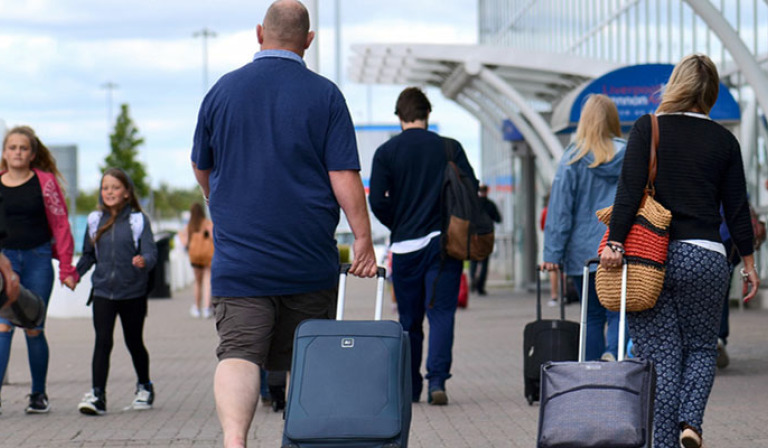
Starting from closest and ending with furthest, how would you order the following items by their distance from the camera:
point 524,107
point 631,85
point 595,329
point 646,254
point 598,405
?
1. point 598,405
2. point 646,254
3. point 595,329
4. point 631,85
5. point 524,107

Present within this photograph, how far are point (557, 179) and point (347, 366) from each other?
3.53 metres

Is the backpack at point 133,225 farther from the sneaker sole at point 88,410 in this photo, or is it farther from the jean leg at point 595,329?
the jean leg at point 595,329

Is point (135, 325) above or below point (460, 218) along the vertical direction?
below

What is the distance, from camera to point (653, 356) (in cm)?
604

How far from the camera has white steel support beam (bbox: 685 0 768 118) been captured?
12.8 m

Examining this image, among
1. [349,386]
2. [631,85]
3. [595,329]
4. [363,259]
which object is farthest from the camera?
[631,85]

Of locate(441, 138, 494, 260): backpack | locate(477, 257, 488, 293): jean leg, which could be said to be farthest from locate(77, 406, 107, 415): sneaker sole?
locate(477, 257, 488, 293): jean leg

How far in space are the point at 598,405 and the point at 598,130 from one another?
10.6 ft

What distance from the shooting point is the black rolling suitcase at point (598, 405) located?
5426mm

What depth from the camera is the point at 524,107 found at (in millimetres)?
21906

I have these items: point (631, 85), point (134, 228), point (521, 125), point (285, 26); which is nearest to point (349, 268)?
point (285, 26)

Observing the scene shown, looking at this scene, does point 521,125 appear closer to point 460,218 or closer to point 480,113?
point 480,113

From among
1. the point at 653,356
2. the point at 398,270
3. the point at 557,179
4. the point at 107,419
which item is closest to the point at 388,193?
the point at 398,270

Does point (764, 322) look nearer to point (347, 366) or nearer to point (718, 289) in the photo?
point (718, 289)
